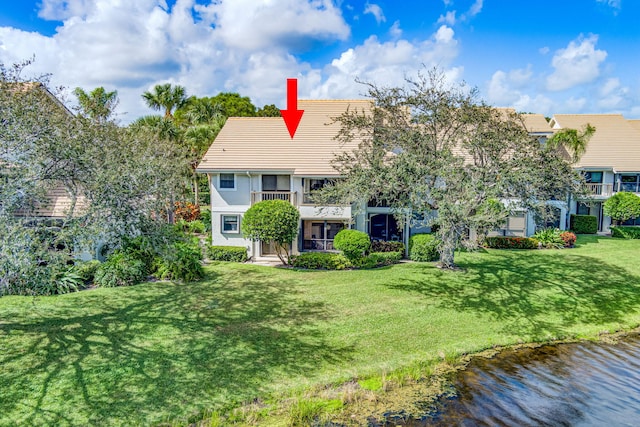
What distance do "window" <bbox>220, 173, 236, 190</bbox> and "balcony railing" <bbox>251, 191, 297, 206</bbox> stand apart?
1587 millimetres

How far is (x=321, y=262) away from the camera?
21.4 m

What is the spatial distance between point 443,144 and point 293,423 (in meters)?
14.5

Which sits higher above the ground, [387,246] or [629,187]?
[629,187]

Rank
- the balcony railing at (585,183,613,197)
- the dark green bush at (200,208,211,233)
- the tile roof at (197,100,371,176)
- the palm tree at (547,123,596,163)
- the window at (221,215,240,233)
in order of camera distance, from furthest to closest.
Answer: the dark green bush at (200,208,211,233), the balcony railing at (585,183,613,197), the palm tree at (547,123,596,163), the window at (221,215,240,233), the tile roof at (197,100,371,176)

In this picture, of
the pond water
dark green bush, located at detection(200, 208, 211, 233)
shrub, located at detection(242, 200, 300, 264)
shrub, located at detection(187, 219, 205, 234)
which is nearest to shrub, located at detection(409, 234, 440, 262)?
shrub, located at detection(242, 200, 300, 264)

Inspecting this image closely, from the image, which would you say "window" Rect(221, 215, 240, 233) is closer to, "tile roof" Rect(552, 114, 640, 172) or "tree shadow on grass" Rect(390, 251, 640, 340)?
"tree shadow on grass" Rect(390, 251, 640, 340)

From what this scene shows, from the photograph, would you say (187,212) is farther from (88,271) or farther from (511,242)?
(511,242)

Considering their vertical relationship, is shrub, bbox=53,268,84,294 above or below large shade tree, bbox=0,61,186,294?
below

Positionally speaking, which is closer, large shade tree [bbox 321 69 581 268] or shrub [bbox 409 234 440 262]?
large shade tree [bbox 321 69 581 268]

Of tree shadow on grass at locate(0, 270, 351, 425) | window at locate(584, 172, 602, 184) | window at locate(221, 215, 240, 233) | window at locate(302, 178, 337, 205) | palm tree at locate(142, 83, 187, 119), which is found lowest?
tree shadow on grass at locate(0, 270, 351, 425)

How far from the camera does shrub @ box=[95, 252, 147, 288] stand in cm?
1786

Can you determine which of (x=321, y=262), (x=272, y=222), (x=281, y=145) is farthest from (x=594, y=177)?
(x=272, y=222)

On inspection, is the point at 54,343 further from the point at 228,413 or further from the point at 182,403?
the point at 228,413

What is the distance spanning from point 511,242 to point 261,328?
1942 cm
